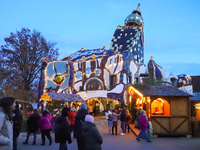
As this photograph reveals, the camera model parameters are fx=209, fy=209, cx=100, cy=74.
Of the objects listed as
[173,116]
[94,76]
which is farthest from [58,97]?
[94,76]

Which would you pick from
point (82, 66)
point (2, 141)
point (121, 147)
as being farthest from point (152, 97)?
point (82, 66)

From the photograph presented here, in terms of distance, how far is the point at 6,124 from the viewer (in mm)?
2836

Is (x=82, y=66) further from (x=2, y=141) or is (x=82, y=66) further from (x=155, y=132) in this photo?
(x=2, y=141)

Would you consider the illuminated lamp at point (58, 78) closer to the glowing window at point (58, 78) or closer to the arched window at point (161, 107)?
the glowing window at point (58, 78)

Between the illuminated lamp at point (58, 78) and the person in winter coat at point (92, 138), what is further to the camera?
the illuminated lamp at point (58, 78)

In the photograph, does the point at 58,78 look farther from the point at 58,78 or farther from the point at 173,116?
the point at 173,116

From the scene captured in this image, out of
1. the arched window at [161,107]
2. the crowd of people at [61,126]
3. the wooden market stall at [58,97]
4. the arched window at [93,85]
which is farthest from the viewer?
the arched window at [93,85]

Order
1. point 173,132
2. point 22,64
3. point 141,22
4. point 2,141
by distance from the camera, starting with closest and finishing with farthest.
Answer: point 2,141, point 173,132, point 22,64, point 141,22

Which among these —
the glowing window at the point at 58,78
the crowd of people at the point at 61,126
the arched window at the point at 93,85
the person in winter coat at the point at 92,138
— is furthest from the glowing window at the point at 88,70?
the person in winter coat at the point at 92,138

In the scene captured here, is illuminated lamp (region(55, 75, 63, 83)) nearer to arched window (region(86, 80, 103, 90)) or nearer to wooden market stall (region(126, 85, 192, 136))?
arched window (region(86, 80, 103, 90))

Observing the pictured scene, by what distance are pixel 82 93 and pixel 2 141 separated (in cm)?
2417

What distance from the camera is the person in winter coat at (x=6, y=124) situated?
2678 mm

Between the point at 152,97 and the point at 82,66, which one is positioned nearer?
the point at 152,97

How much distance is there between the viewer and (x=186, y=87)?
3403 cm
